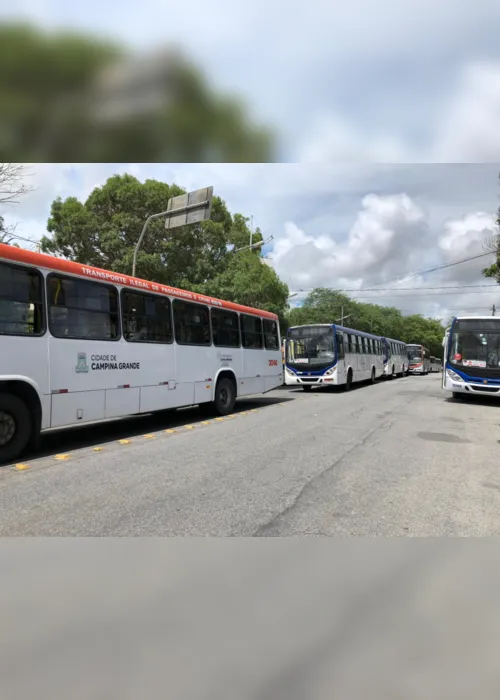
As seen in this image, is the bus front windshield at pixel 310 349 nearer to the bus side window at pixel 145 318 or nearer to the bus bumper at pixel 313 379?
the bus bumper at pixel 313 379

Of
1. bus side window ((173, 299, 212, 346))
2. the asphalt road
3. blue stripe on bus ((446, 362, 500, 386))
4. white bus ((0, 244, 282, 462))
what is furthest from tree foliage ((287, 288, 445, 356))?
the asphalt road

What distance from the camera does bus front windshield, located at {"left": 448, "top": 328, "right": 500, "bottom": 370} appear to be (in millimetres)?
14477

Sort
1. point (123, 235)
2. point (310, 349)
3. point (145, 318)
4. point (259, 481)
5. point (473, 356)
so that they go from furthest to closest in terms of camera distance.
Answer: point (123, 235) < point (310, 349) < point (473, 356) < point (145, 318) < point (259, 481)

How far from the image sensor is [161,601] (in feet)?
8.66

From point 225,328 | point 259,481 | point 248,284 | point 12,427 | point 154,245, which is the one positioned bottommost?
point 259,481

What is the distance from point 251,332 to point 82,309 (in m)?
6.12

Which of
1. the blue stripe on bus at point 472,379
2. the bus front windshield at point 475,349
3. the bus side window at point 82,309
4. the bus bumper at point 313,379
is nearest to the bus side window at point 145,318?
the bus side window at point 82,309

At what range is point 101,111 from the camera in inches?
94.7

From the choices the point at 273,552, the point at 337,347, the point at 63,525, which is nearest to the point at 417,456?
the point at 273,552

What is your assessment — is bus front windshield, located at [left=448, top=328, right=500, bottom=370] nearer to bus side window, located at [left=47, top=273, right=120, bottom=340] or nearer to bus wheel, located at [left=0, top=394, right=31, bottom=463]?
bus side window, located at [left=47, top=273, right=120, bottom=340]

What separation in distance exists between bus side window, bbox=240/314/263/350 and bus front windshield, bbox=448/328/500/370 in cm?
613

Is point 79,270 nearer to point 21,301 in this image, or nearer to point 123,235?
point 21,301

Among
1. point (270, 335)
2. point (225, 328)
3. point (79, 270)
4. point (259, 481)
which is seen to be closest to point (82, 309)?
point (79, 270)

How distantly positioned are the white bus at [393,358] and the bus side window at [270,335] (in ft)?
51.8
